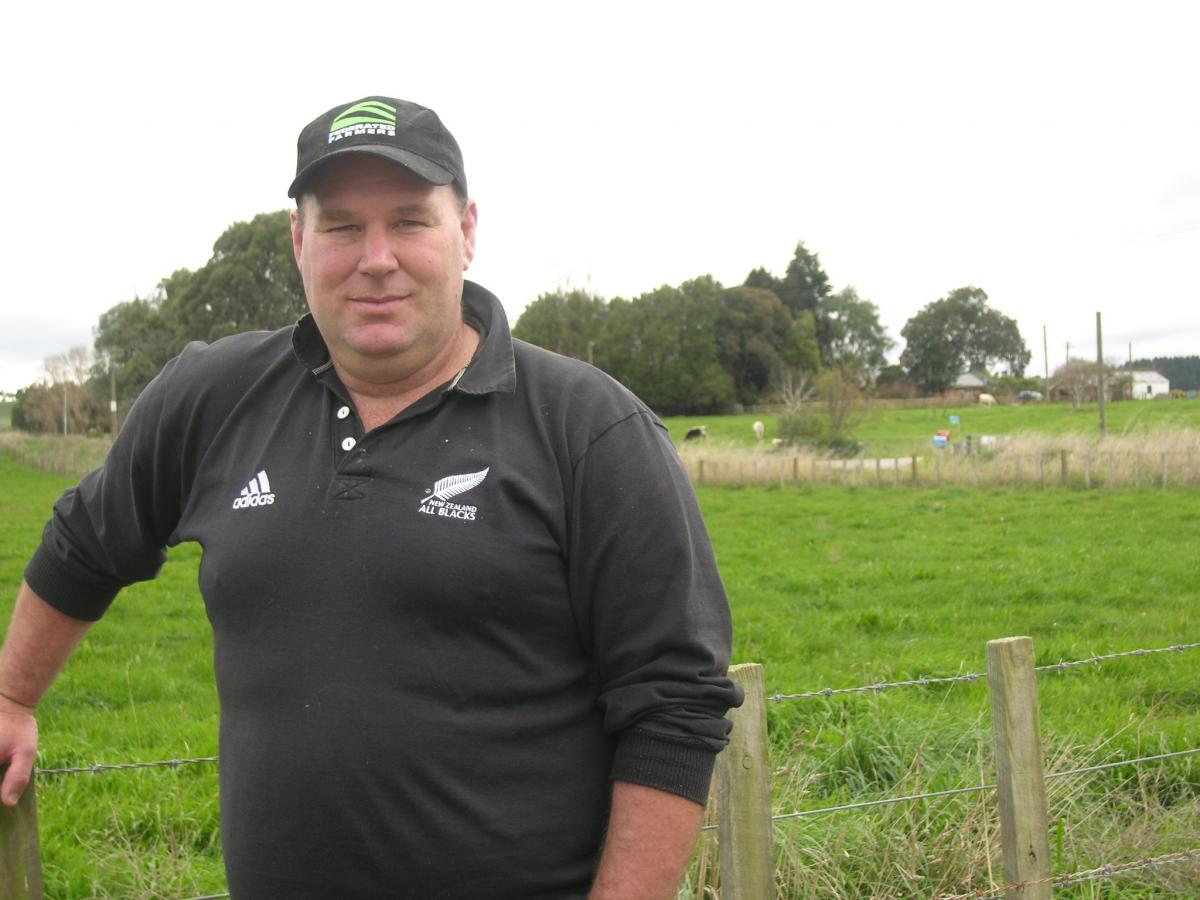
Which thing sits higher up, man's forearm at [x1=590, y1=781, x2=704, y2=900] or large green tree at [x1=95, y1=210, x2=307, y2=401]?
large green tree at [x1=95, y1=210, x2=307, y2=401]

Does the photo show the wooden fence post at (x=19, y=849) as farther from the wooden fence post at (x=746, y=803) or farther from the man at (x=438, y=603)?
the wooden fence post at (x=746, y=803)

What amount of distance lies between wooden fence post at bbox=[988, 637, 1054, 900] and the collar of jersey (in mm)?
1956

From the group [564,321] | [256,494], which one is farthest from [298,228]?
[564,321]

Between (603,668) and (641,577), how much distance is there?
7.7 inches

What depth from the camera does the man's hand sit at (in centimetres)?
235

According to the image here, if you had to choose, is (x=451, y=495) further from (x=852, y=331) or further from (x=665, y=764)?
(x=852, y=331)

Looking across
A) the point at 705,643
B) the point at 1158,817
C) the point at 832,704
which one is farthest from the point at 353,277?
the point at 832,704

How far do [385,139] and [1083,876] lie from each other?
3.23 meters

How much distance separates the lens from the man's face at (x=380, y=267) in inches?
83.1

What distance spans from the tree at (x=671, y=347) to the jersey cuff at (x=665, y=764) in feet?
192

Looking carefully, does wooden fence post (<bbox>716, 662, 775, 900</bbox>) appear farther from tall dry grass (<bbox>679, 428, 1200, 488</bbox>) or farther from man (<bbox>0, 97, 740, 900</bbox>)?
tall dry grass (<bbox>679, 428, 1200, 488</bbox>)

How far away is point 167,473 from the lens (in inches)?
93.2

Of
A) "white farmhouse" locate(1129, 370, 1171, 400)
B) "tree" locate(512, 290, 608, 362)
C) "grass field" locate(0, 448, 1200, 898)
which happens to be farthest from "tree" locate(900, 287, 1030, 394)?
"grass field" locate(0, 448, 1200, 898)

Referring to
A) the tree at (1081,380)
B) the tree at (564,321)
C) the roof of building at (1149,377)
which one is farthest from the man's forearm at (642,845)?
the roof of building at (1149,377)
